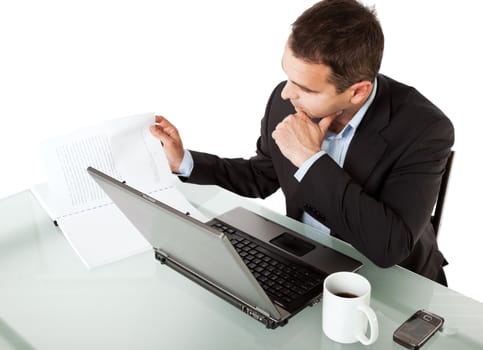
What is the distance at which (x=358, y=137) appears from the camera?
1.56m

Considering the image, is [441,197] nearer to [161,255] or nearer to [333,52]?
[333,52]

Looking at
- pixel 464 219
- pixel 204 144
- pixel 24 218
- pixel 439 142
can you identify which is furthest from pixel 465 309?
pixel 204 144

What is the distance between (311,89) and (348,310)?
588 millimetres

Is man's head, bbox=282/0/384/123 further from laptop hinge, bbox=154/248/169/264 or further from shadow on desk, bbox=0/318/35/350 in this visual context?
shadow on desk, bbox=0/318/35/350

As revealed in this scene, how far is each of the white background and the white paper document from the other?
1.10m

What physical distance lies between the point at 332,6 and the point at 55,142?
790 millimetres

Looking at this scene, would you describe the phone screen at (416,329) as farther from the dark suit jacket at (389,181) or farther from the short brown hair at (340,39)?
the short brown hair at (340,39)

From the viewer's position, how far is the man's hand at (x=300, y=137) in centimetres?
147

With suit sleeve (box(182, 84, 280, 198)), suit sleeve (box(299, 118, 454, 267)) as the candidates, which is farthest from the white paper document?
suit sleeve (box(299, 118, 454, 267))

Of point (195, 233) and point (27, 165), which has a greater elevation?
point (195, 233)

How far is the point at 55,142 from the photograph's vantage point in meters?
1.50

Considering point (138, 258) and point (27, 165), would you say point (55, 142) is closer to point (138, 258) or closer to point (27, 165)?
point (138, 258)

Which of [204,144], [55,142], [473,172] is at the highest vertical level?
[55,142]

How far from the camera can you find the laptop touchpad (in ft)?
4.71
